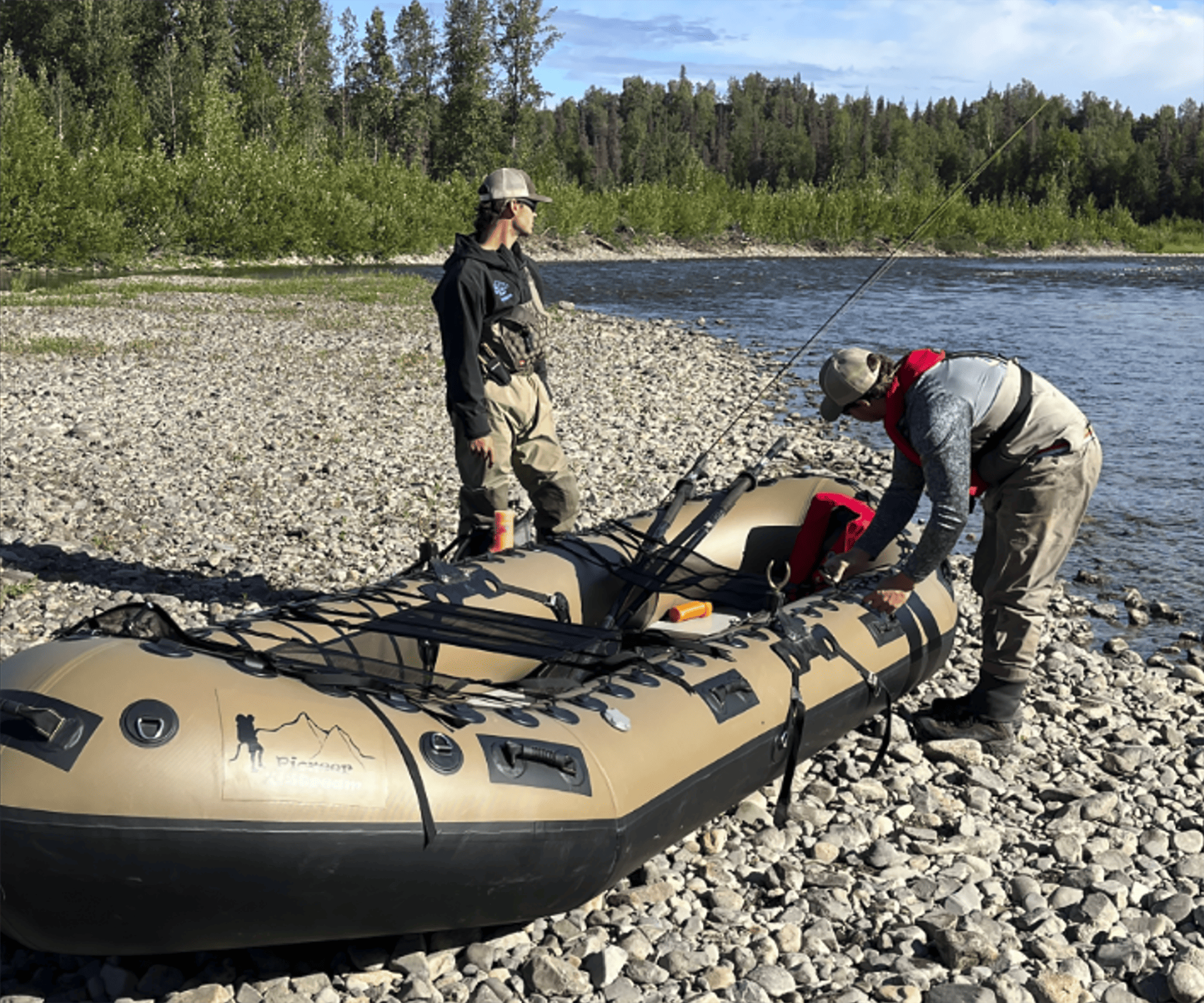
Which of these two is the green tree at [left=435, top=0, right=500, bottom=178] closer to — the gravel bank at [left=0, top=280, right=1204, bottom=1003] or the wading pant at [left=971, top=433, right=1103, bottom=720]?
the gravel bank at [left=0, top=280, right=1204, bottom=1003]

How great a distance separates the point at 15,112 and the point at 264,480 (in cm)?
2495

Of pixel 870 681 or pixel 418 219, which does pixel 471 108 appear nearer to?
pixel 418 219

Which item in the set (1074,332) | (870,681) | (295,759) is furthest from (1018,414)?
(1074,332)

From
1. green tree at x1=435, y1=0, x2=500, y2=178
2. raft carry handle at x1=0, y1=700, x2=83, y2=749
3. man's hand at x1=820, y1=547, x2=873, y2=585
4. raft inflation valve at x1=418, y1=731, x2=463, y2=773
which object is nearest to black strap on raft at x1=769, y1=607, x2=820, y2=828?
man's hand at x1=820, y1=547, x2=873, y2=585

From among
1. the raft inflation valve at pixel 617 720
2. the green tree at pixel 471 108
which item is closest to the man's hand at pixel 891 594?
the raft inflation valve at pixel 617 720

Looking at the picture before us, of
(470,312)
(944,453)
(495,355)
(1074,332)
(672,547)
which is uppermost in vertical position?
(470,312)

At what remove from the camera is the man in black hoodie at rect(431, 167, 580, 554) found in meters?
4.66

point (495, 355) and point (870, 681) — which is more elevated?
point (495, 355)

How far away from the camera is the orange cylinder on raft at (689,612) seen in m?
4.67

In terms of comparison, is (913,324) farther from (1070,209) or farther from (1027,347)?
(1070,209)

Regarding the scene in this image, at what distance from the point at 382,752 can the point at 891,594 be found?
2.06 meters

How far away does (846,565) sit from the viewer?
4512mm

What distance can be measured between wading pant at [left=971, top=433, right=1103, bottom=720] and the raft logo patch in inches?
94.2

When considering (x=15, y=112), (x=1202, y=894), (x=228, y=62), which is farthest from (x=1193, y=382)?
(x=228, y=62)
